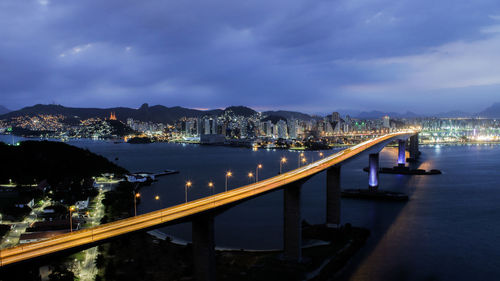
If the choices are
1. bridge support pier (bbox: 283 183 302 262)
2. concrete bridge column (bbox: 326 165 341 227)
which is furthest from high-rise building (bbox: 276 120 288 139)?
bridge support pier (bbox: 283 183 302 262)

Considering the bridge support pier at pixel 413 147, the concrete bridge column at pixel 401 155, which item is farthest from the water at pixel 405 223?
the bridge support pier at pixel 413 147

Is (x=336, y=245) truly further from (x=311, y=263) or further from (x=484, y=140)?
(x=484, y=140)

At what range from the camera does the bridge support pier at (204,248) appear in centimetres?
455

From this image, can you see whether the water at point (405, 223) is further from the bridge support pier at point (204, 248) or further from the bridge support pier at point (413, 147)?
the bridge support pier at point (413, 147)

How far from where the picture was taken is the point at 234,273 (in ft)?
20.1

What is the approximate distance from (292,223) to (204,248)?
2.08 metres

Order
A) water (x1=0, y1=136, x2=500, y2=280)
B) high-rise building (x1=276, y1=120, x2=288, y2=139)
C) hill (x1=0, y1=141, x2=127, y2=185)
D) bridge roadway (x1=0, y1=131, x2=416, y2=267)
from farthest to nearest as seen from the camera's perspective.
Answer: high-rise building (x1=276, y1=120, x2=288, y2=139) → hill (x1=0, y1=141, x2=127, y2=185) → water (x1=0, y1=136, x2=500, y2=280) → bridge roadway (x1=0, y1=131, x2=416, y2=267)

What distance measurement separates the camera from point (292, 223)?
6.22 metres

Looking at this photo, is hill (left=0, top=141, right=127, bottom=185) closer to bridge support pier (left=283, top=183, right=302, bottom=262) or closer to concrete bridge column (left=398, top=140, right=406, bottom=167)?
bridge support pier (left=283, top=183, right=302, bottom=262)

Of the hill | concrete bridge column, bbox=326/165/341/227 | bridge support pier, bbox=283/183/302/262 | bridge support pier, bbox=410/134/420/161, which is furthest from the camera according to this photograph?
bridge support pier, bbox=410/134/420/161

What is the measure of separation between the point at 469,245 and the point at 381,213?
266cm

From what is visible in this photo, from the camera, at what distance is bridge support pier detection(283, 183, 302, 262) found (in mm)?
6199

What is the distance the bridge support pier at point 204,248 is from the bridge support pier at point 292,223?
6.39ft

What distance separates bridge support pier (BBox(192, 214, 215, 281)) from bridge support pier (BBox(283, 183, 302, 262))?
6.39 feet
